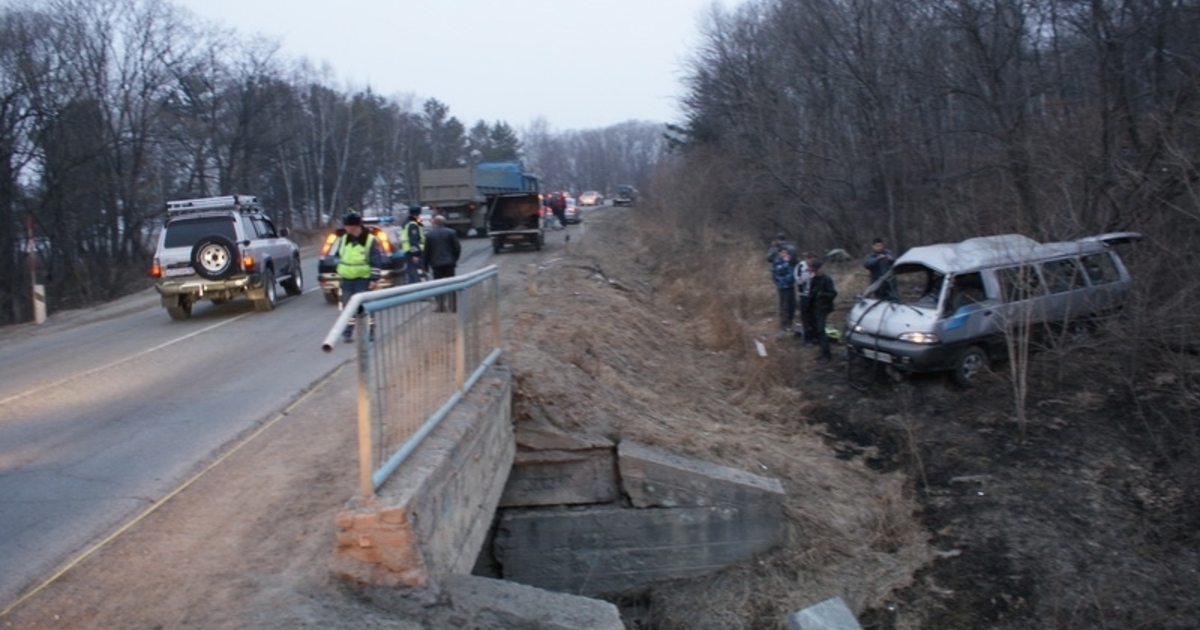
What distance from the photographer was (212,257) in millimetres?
16359

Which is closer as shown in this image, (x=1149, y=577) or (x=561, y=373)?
(x=1149, y=577)

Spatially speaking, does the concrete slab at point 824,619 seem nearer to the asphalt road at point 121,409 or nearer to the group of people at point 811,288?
the asphalt road at point 121,409

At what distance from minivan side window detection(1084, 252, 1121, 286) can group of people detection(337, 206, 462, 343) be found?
971 centimetres

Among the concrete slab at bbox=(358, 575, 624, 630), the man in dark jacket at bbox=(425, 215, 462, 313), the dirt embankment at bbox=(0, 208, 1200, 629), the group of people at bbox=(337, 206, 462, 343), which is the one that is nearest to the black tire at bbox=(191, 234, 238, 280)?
the group of people at bbox=(337, 206, 462, 343)

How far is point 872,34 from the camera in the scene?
26.4 metres

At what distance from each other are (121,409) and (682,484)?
217 inches

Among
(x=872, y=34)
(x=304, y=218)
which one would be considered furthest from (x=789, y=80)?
(x=304, y=218)

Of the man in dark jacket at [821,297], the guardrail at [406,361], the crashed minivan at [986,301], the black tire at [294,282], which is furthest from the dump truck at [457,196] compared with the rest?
the guardrail at [406,361]

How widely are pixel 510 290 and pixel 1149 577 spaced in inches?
489

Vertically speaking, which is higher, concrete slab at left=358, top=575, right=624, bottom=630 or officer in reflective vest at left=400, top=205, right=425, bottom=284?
officer in reflective vest at left=400, top=205, right=425, bottom=284

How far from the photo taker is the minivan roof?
13953 millimetres

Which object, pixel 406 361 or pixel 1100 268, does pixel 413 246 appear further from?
pixel 1100 268

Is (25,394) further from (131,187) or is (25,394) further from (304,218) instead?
(304,218)

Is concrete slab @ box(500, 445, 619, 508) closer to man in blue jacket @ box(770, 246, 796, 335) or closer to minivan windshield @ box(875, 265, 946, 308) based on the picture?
minivan windshield @ box(875, 265, 946, 308)
